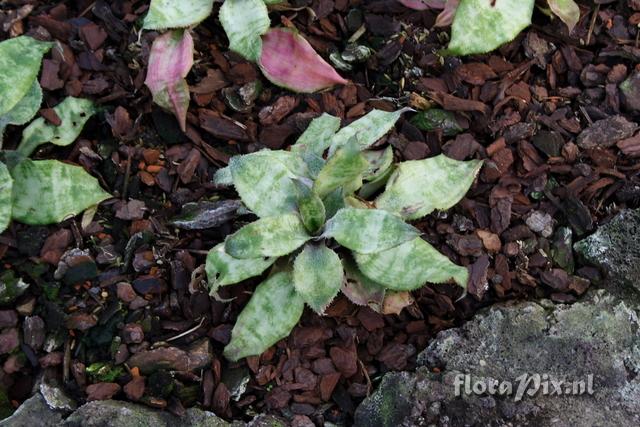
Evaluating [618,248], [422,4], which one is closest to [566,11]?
[422,4]

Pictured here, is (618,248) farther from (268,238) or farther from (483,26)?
(268,238)

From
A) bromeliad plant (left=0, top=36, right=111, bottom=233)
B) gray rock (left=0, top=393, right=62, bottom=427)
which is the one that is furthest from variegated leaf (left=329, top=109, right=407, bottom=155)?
gray rock (left=0, top=393, right=62, bottom=427)

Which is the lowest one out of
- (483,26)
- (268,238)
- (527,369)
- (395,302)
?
(527,369)

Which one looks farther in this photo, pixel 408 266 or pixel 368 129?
pixel 368 129

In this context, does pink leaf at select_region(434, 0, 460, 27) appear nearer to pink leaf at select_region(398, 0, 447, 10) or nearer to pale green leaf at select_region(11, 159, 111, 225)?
pink leaf at select_region(398, 0, 447, 10)

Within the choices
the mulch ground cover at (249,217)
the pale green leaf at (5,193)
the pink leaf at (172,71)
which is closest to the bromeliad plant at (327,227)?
the mulch ground cover at (249,217)

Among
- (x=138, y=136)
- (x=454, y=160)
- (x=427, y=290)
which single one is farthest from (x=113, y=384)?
(x=454, y=160)

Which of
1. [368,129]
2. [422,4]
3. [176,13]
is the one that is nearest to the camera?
[368,129]
